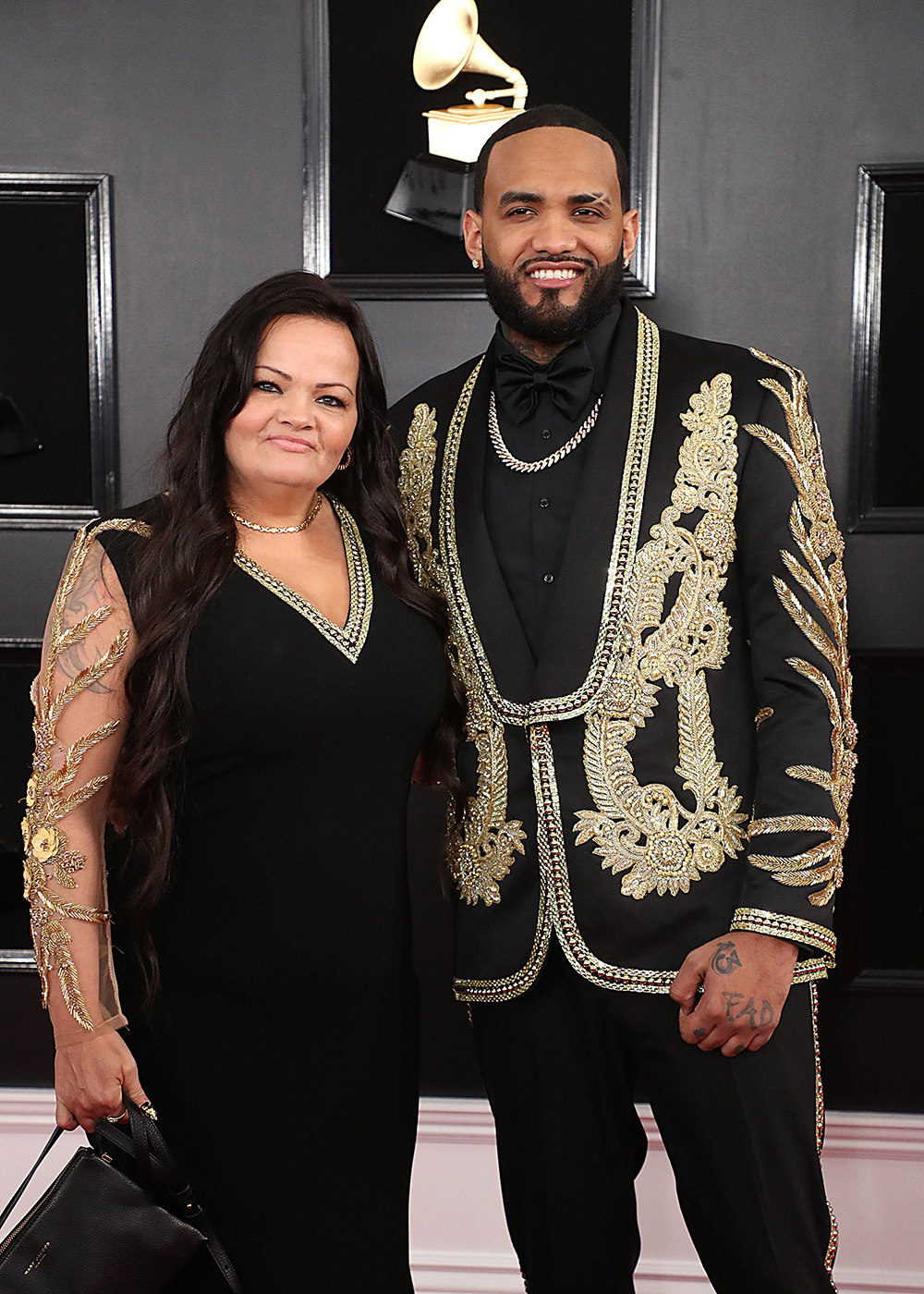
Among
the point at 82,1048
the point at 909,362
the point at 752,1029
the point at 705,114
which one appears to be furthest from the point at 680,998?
the point at 705,114

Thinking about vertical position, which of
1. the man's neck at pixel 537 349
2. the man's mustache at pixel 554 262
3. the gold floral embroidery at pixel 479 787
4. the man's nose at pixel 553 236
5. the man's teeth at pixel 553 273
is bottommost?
the gold floral embroidery at pixel 479 787

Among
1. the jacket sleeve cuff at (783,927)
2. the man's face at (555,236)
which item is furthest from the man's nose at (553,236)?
the jacket sleeve cuff at (783,927)

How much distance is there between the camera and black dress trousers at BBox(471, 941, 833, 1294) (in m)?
1.62

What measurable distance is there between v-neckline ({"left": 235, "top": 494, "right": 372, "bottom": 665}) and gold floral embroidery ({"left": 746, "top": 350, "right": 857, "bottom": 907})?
572mm

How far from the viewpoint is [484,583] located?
169 cm

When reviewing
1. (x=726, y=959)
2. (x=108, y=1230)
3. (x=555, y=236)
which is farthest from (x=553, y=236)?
(x=108, y=1230)

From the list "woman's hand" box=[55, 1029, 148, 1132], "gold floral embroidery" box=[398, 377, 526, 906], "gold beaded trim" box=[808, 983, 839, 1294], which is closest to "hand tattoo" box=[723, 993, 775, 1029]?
"gold beaded trim" box=[808, 983, 839, 1294]

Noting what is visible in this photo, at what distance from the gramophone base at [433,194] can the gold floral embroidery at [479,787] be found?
0.69 meters

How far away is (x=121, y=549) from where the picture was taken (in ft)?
5.09

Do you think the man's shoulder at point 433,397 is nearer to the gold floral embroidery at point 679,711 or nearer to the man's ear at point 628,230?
the man's ear at point 628,230

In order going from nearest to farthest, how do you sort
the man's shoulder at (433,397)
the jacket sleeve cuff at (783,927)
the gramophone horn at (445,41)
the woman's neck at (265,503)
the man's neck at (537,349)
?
the jacket sleeve cuff at (783,927) < the woman's neck at (265,503) < the man's neck at (537,349) < the man's shoulder at (433,397) < the gramophone horn at (445,41)

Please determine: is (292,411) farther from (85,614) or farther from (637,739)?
(637,739)

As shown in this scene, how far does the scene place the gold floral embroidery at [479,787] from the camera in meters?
1.68

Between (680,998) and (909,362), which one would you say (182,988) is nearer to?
(680,998)
